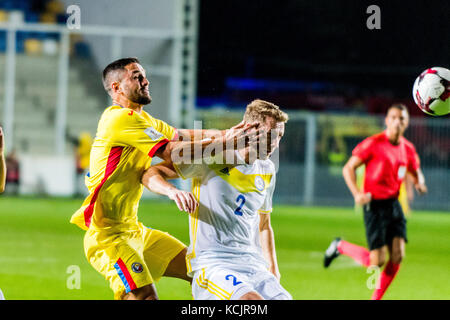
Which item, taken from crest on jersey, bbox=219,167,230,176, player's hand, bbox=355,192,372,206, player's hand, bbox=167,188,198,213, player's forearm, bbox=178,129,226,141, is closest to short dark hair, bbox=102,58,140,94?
player's forearm, bbox=178,129,226,141

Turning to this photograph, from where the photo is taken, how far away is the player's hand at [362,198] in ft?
24.2

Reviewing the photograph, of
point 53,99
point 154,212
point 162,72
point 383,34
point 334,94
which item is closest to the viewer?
point 154,212

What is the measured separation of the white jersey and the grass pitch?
2994 millimetres

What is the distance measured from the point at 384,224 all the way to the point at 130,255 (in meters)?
3.41

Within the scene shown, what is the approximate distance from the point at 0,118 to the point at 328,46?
18.2 meters

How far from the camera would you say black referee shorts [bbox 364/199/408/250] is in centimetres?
767

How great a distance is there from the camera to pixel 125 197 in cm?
516

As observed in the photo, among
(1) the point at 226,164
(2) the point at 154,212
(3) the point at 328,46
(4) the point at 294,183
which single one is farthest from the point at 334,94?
(1) the point at 226,164

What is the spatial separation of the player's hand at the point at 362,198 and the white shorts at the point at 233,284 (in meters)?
3.00

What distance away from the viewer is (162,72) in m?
20.0

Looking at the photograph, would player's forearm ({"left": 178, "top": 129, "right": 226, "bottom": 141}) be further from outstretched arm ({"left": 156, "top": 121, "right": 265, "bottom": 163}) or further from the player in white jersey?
the player in white jersey

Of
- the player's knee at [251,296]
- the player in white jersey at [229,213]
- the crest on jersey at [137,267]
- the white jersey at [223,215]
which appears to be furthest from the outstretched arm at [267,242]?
the crest on jersey at [137,267]

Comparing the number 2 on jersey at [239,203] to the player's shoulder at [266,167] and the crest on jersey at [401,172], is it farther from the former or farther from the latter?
the crest on jersey at [401,172]
